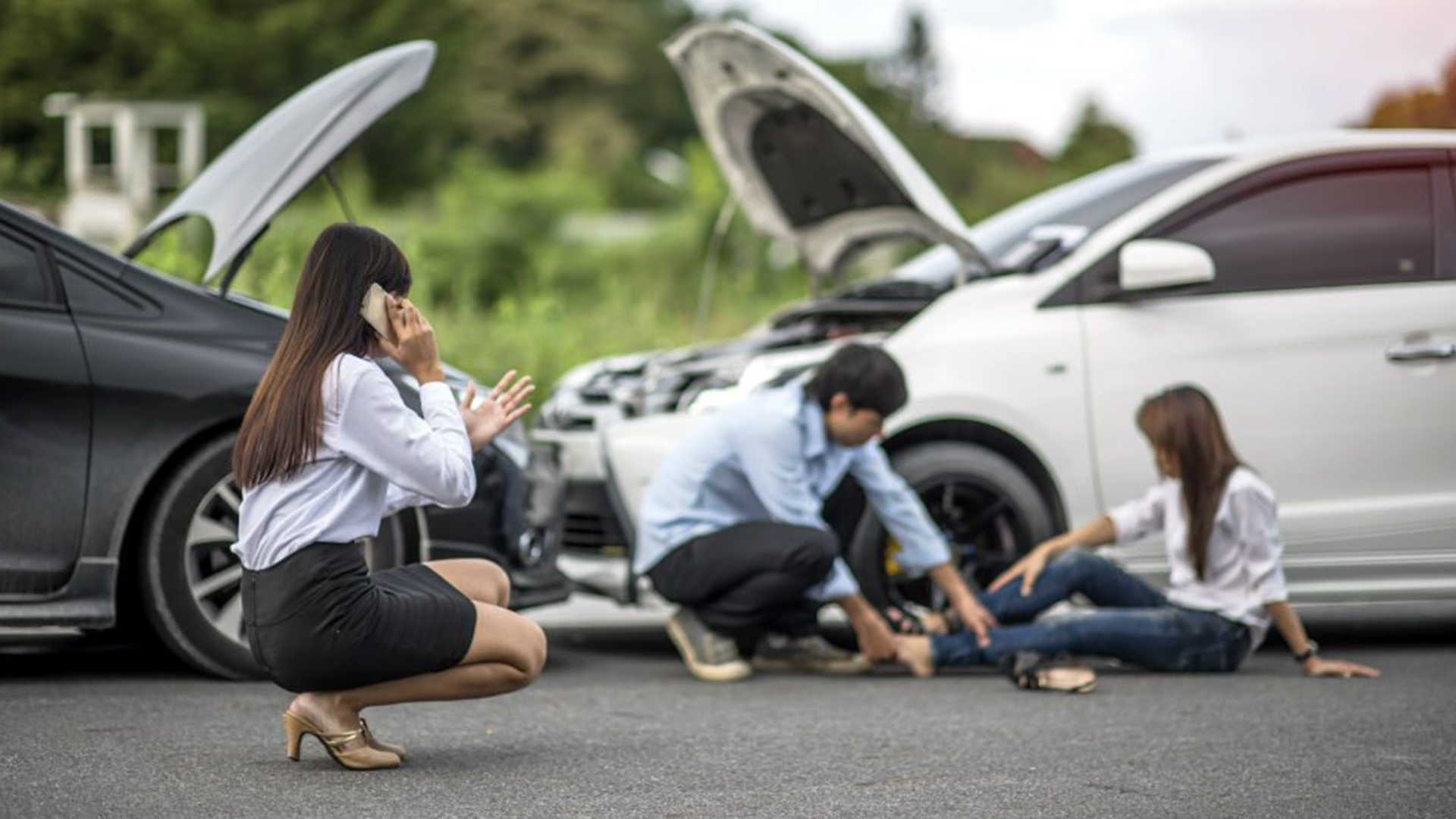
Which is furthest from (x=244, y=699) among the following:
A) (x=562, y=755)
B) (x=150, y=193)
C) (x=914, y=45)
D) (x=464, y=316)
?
(x=914, y=45)

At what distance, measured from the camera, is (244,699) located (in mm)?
5906

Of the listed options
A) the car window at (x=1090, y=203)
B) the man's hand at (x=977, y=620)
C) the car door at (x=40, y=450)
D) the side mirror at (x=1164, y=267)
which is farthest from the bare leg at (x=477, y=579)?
the car window at (x=1090, y=203)

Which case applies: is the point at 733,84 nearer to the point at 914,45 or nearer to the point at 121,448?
the point at 121,448

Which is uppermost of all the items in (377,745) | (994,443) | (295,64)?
(295,64)

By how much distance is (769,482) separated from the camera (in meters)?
6.71

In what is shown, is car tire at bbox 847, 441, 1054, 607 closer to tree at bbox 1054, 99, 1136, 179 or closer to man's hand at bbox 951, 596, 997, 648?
man's hand at bbox 951, 596, 997, 648

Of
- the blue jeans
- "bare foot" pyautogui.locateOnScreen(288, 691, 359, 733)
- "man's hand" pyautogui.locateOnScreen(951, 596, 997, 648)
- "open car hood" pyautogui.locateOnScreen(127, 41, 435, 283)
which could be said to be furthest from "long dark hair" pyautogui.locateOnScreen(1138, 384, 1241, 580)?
"bare foot" pyautogui.locateOnScreen(288, 691, 359, 733)

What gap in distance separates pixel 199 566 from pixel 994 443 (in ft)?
9.51

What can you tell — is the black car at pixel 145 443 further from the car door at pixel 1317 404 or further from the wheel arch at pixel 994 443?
the car door at pixel 1317 404

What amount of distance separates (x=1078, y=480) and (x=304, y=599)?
3466 millimetres

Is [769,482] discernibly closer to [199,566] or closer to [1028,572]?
[1028,572]

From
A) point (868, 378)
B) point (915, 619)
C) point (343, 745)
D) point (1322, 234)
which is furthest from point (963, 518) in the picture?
point (343, 745)

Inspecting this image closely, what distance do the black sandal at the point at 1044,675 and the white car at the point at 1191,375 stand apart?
726 millimetres

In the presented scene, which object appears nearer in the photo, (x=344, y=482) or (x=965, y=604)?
(x=344, y=482)
